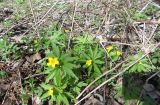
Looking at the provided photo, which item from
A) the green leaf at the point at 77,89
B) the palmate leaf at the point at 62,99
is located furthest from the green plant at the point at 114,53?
the palmate leaf at the point at 62,99

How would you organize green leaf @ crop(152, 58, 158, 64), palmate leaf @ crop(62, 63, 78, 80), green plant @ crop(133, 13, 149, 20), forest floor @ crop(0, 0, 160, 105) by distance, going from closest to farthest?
palmate leaf @ crop(62, 63, 78, 80)
forest floor @ crop(0, 0, 160, 105)
green leaf @ crop(152, 58, 158, 64)
green plant @ crop(133, 13, 149, 20)

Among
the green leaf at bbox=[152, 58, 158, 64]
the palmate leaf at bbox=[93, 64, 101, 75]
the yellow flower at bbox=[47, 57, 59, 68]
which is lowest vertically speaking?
the green leaf at bbox=[152, 58, 158, 64]

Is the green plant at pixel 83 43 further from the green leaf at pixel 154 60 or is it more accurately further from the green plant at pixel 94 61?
the green leaf at pixel 154 60

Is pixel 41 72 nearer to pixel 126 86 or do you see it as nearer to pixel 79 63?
pixel 79 63

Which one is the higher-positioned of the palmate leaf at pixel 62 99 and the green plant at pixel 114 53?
the green plant at pixel 114 53

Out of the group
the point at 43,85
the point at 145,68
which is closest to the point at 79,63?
the point at 43,85

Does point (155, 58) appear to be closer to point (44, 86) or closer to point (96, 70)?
point (96, 70)

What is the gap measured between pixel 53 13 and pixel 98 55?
1130mm

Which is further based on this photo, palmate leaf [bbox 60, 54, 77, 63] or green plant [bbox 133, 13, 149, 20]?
green plant [bbox 133, 13, 149, 20]

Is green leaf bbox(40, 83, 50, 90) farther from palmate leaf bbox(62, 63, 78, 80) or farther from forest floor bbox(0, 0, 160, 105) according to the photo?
palmate leaf bbox(62, 63, 78, 80)

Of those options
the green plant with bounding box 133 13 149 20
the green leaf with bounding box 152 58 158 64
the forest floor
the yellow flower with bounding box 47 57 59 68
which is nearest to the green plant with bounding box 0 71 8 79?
the forest floor

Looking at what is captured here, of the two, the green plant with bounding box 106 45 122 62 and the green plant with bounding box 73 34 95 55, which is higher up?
the green plant with bounding box 73 34 95 55

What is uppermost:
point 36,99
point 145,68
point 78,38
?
point 78,38

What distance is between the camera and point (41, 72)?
8.45ft
